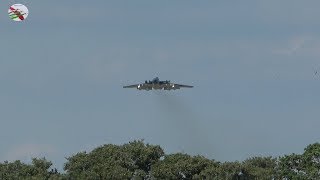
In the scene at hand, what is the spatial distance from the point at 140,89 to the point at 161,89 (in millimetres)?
3348

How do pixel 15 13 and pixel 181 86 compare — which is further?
pixel 181 86

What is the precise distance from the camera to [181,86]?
19600cm

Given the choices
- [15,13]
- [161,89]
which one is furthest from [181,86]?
[15,13]

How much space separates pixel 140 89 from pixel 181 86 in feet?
20.0

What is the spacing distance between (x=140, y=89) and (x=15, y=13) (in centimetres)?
3378

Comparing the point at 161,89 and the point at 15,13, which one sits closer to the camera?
the point at 15,13

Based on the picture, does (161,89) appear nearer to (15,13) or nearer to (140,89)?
(140,89)

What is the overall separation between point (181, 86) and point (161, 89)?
311 cm

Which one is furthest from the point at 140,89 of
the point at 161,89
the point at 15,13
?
the point at 15,13

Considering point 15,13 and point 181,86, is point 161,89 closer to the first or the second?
point 181,86

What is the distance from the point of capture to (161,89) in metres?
195

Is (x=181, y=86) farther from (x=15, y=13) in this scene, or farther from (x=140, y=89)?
(x=15, y=13)
